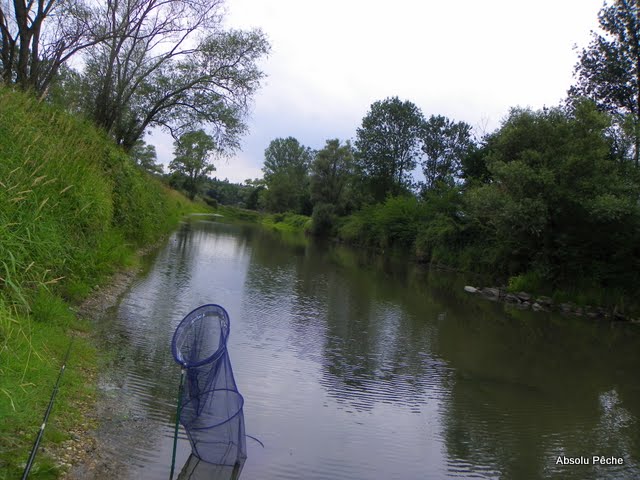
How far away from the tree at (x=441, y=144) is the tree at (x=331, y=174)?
9.80 m

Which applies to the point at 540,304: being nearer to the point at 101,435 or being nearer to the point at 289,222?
the point at 101,435

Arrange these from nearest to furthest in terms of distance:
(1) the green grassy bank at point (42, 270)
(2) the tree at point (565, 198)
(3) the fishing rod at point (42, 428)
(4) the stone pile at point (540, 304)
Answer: (3) the fishing rod at point (42, 428), (1) the green grassy bank at point (42, 270), (4) the stone pile at point (540, 304), (2) the tree at point (565, 198)

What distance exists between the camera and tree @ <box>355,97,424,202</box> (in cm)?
6328

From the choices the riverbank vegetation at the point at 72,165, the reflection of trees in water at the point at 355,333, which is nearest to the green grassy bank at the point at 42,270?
the riverbank vegetation at the point at 72,165

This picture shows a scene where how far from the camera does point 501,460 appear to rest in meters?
6.58

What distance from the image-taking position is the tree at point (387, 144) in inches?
2491

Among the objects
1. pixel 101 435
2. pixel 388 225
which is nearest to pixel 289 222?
pixel 388 225

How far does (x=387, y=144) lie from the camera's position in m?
63.6

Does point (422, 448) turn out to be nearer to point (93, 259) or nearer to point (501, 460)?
point (501, 460)

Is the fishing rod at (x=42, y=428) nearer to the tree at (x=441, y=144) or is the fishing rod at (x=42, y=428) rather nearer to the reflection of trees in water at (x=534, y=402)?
the reflection of trees in water at (x=534, y=402)

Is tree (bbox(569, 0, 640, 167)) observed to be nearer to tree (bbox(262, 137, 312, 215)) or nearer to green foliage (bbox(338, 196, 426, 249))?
green foliage (bbox(338, 196, 426, 249))

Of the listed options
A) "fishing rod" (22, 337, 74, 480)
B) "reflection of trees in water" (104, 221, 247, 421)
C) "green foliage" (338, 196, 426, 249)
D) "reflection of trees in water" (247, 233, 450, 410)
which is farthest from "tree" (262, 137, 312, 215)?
"fishing rod" (22, 337, 74, 480)

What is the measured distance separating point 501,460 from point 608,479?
3.71ft

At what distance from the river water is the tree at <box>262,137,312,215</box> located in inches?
2477
